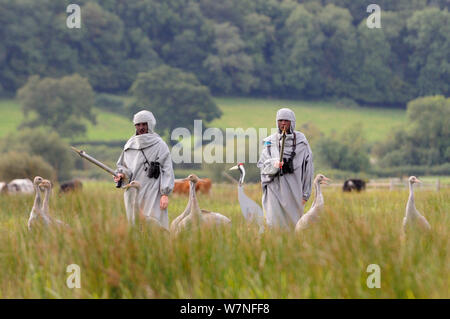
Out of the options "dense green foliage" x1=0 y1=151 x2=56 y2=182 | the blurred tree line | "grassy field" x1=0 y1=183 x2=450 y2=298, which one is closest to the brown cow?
"dense green foliage" x1=0 y1=151 x2=56 y2=182

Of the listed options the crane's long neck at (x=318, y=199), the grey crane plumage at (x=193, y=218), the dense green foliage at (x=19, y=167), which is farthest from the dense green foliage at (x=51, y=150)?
the crane's long neck at (x=318, y=199)

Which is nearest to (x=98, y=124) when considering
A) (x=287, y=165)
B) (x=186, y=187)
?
(x=186, y=187)

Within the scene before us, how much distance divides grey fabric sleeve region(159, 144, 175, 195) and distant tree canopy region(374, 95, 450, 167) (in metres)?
74.2

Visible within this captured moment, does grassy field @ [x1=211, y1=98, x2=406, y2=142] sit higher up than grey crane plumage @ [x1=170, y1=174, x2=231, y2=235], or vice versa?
grassy field @ [x1=211, y1=98, x2=406, y2=142]

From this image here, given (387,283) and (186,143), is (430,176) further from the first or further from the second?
(387,283)

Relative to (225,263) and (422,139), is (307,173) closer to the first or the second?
(225,263)

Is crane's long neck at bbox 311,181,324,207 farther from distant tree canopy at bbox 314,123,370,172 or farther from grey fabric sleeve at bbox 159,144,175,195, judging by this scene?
distant tree canopy at bbox 314,123,370,172

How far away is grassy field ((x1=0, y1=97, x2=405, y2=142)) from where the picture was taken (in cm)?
9162

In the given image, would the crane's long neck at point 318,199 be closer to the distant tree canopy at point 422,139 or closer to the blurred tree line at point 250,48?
Answer: the distant tree canopy at point 422,139

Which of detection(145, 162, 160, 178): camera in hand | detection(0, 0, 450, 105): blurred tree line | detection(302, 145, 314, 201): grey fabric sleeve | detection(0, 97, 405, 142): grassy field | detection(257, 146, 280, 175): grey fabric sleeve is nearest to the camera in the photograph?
detection(145, 162, 160, 178): camera in hand

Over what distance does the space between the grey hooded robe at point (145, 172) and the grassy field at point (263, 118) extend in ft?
253

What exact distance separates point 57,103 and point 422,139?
36927 millimetres

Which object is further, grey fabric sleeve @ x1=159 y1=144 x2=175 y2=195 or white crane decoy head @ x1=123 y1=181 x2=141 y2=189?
grey fabric sleeve @ x1=159 y1=144 x2=175 y2=195
